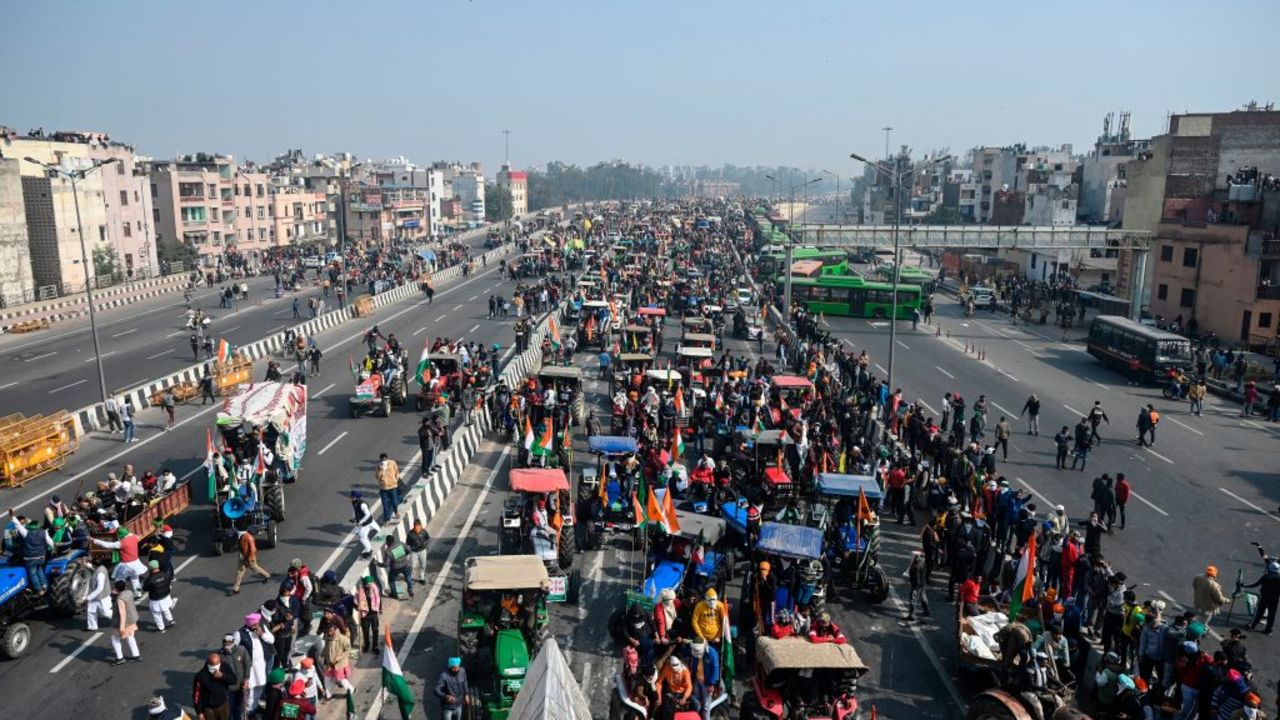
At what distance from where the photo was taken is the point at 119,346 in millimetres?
41688

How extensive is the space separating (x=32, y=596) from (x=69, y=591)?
507 mm

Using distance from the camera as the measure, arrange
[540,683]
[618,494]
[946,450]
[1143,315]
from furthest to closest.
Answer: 1. [1143,315]
2. [946,450]
3. [618,494]
4. [540,683]

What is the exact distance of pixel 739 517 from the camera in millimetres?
17562

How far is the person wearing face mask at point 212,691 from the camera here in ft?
37.6

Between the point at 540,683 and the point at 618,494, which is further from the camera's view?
the point at 618,494

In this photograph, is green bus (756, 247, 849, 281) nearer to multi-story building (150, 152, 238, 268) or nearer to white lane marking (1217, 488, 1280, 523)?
white lane marking (1217, 488, 1280, 523)

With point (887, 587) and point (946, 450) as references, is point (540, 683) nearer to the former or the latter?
point (887, 587)

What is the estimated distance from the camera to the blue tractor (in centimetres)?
1389

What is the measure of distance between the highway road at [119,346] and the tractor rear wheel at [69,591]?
17533 mm

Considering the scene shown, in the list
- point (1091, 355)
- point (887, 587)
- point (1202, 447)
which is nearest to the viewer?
point (887, 587)

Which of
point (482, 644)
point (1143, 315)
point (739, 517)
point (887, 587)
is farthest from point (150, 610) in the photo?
point (1143, 315)

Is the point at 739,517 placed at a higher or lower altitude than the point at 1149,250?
lower

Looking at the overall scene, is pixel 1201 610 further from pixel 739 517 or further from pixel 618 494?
pixel 618 494

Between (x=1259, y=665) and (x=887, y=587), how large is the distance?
5682 millimetres
